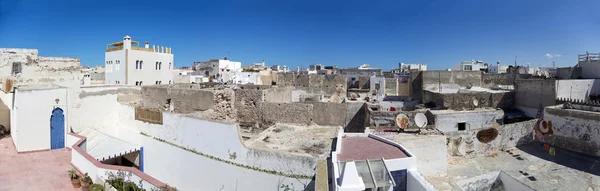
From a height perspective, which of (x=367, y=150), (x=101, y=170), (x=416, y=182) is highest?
(x=367, y=150)

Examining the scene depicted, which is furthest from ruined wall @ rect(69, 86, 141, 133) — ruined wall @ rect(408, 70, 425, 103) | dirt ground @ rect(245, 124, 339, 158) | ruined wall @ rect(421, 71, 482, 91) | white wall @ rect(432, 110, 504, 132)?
ruined wall @ rect(421, 71, 482, 91)

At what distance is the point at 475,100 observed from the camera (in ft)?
51.8

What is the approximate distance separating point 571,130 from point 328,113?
8.80 meters

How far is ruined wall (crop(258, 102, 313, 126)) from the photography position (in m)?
14.5

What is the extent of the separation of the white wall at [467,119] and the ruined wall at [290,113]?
528 centimetres

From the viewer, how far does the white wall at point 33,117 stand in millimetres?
12695

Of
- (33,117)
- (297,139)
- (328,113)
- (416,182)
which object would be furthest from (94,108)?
(416,182)

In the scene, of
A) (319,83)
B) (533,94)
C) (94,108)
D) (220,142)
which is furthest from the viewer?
(319,83)

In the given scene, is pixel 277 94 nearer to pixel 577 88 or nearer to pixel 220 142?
pixel 220 142

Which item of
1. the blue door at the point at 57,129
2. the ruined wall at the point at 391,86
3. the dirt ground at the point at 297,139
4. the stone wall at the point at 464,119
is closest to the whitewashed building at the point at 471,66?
the ruined wall at the point at 391,86

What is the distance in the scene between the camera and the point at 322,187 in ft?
22.3

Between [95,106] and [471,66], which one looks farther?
[471,66]

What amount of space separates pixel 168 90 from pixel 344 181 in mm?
12285

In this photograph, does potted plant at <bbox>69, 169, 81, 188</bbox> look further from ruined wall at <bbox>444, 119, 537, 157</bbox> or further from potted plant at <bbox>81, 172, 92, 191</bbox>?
ruined wall at <bbox>444, 119, 537, 157</bbox>
